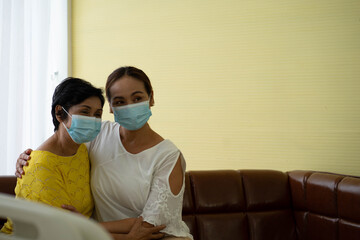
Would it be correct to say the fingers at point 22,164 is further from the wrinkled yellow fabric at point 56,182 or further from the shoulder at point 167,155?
the shoulder at point 167,155

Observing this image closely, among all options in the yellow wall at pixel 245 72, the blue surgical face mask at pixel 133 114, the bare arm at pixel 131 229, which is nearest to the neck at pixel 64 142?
the blue surgical face mask at pixel 133 114

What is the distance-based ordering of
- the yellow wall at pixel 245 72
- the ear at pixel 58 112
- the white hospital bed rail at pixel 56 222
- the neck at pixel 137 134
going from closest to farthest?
the white hospital bed rail at pixel 56 222 < the ear at pixel 58 112 < the neck at pixel 137 134 < the yellow wall at pixel 245 72

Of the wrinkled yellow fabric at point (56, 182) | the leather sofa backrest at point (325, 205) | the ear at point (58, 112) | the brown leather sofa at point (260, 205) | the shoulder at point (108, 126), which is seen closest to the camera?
the wrinkled yellow fabric at point (56, 182)

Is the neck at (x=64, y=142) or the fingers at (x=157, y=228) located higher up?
the neck at (x=64, y=142)

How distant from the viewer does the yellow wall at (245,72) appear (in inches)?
106

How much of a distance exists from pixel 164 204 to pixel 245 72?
57.8 inches

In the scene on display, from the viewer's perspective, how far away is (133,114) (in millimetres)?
1844

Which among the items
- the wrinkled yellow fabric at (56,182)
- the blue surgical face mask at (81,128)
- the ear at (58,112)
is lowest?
the wrinkled yellow fabric at (56,182)

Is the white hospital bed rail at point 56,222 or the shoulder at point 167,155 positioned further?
the shoulder at point 167,155

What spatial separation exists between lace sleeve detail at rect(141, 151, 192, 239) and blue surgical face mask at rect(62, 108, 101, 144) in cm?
36

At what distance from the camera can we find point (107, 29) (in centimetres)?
321

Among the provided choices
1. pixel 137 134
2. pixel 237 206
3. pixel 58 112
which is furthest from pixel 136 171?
pixel 237 206

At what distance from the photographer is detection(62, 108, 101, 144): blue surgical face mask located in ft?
5.69

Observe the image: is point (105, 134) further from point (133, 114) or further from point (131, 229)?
A: point (131, 229)
